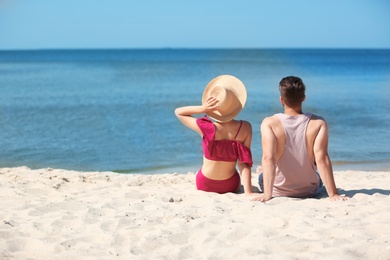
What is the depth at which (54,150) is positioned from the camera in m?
10.9

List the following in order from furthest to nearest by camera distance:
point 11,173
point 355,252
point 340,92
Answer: point 340,92
point 11,173
point 355,252

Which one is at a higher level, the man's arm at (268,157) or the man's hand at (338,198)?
the man's arm at (268,157)

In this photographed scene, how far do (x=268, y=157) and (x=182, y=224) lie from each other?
46.2 inches

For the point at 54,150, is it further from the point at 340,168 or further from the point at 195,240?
the point at 195,240

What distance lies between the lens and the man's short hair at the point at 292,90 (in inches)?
209

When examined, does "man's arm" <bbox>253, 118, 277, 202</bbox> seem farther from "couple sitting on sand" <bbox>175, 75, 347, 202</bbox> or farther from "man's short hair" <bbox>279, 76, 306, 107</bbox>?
"man's short hair" <bbox>279, 76, 306, 107</bbox>

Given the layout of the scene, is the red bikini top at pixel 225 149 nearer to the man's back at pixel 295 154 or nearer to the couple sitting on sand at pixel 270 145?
the couple sitting on sand at pixel 270 145

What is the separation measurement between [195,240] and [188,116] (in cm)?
196

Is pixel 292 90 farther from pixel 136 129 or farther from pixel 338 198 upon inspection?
pixel 136 129

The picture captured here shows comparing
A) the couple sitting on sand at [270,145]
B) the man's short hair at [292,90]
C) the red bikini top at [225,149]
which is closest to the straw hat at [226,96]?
the couple sitting on sand at [270,145]

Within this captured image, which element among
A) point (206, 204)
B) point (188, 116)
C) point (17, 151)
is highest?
point (188, 116)

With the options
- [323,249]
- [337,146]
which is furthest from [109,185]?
[337,146]

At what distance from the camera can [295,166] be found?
5566mm

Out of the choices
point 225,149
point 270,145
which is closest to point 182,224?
point 270,145
